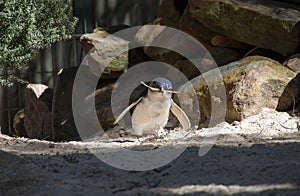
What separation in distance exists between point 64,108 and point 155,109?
2864 mm

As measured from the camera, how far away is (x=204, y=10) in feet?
26.0

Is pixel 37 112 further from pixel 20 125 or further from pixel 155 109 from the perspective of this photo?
pixel 155 109

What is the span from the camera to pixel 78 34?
1020 centimetres

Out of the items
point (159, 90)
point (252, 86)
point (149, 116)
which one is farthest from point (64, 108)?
point (252, 86)

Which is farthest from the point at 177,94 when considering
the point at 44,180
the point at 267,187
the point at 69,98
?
the point at 267,187

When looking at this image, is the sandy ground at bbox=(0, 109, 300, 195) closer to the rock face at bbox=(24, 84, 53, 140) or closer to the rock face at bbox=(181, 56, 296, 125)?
the rock face at bbox=(181, 56, 296, 125)

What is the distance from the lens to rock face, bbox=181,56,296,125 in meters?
6.39

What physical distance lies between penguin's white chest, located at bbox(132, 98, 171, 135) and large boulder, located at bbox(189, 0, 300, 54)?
68.6 inches

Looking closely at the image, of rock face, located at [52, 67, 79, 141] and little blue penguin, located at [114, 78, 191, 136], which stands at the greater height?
little blue penguin, located at [114, 78, 191, 136]

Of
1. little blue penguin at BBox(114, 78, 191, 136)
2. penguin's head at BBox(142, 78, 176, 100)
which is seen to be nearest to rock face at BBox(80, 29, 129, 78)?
little blue penguin at BBox(114, 78, 191, 136)

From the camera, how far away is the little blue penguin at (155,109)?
6.63 meters


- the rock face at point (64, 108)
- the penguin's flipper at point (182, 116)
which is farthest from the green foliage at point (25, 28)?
the rock face at point (64, 108)

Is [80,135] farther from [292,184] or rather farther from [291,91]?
[292,184]

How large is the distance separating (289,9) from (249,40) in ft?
2.23
